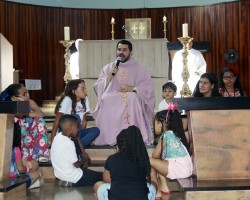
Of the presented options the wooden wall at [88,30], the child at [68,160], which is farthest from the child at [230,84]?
the wooden wall at [88,30]

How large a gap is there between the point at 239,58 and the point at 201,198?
8621 millimetres

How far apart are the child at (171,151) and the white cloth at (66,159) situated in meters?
Answer: 0.93

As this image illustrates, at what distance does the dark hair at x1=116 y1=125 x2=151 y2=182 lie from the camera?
4.00 metres

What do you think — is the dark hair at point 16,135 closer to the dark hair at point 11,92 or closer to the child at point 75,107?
the dark hair at point 11,92

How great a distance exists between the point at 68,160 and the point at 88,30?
26.0 feet

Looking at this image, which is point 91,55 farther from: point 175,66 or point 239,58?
point 239,58

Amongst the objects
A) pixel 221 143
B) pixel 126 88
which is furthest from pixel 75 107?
pixel 221 143

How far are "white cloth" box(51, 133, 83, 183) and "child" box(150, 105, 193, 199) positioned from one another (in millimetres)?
934

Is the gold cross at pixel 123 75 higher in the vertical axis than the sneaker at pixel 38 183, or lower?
higher

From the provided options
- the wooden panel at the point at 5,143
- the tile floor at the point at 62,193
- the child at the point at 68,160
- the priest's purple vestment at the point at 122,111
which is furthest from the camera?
the priest's purple vestment at the point at 122,111

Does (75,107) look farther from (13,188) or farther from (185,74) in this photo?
(185,74)

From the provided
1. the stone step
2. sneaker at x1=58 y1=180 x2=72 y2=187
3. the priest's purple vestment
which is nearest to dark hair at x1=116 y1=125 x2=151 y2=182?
the stone step

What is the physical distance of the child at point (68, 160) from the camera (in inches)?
215

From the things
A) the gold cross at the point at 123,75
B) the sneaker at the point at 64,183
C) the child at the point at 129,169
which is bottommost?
the sneaker at the point at 64,183
